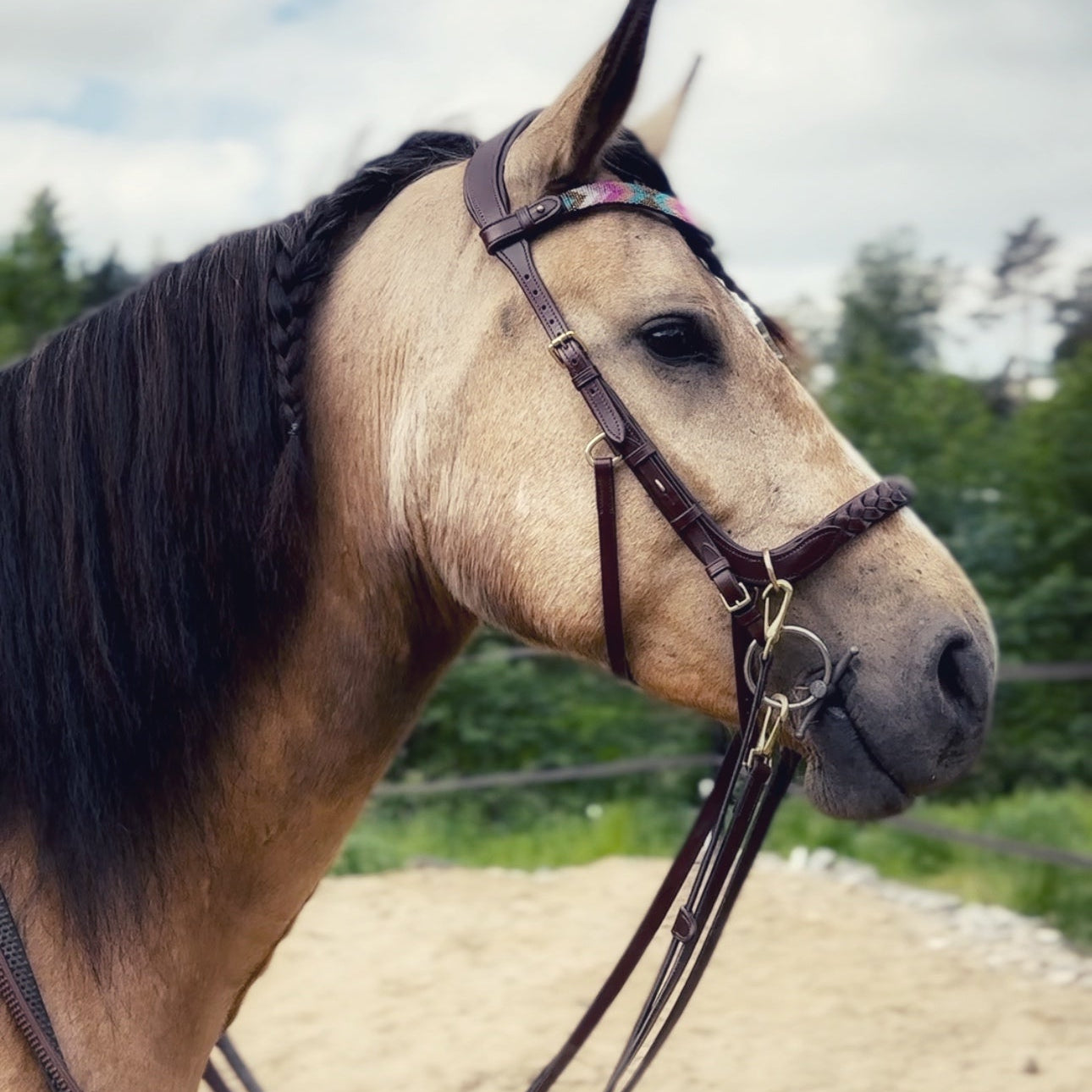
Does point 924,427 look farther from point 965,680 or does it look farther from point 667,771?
point 965,680

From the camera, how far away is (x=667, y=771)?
28.8 feet

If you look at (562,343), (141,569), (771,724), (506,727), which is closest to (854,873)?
(506,727)

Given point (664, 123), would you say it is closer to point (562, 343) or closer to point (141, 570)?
point (562, 343)

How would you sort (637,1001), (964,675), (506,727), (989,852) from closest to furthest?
(964,675) < (637,1001) < (989,852) < (506,727)

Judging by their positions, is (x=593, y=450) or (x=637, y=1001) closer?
(x=593, y=450)

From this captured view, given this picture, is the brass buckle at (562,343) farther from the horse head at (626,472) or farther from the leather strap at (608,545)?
the leather strap at (608,545)

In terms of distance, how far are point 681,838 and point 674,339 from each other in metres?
5.99

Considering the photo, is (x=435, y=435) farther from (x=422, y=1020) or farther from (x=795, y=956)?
(x=795, y=956)

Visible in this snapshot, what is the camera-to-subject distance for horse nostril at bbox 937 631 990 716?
159 cm

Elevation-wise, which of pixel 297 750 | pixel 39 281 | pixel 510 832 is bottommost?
pixel 510 832

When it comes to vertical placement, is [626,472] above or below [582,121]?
below

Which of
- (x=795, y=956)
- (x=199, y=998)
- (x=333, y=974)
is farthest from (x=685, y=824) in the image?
(x=199, y=998)

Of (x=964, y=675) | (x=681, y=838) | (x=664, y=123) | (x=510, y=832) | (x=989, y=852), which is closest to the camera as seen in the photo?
(x=964, y=675)

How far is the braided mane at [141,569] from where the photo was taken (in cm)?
168
